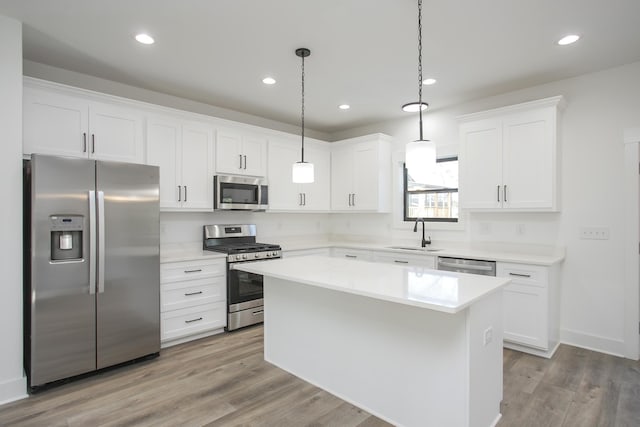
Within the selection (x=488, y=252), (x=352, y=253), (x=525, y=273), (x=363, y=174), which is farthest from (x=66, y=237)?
(x=488, y=252)

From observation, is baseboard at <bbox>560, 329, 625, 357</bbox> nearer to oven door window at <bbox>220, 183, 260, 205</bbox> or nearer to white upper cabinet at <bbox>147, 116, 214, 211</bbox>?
oven door window at <bbox>220, 183, 260, 205</bbox>

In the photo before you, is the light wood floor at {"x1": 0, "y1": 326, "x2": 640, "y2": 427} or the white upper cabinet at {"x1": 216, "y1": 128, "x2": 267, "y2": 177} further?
the white upper cabinet at {"x1": 216, "y1": 128, "x2": 267, "y2": 177}

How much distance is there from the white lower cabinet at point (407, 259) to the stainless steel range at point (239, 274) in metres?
1.28

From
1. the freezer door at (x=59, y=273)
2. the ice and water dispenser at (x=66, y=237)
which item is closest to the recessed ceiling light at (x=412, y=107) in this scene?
the freezer door at (x=59, y=273)

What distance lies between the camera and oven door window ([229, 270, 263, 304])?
3826 mm

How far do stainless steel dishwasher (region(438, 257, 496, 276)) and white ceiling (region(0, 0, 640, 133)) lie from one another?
1867 millimetres

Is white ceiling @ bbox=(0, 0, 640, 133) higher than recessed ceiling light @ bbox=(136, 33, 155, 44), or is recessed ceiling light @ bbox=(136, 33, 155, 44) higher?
white ceiling @ bbox=(0, 0, 640, 133)

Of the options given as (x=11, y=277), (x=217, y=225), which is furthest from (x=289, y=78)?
(x=11, y=277)

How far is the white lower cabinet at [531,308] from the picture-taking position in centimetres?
315

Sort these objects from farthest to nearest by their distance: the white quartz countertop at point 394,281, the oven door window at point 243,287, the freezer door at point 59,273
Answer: the oven door window at point 243,287, the freezer door at point 59,273, the white quartz countertop at point 394,281

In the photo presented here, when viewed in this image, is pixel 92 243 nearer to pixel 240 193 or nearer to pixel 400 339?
pixel 240 193

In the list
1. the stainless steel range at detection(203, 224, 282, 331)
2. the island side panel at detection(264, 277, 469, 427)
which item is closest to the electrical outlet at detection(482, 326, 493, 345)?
the island side panel at detection(264, 277, 469, 427)

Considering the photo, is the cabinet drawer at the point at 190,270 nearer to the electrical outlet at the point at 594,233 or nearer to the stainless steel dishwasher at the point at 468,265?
the stainless steel dishwasher at the point at 468,265

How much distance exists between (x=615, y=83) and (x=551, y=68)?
0.64 meters
